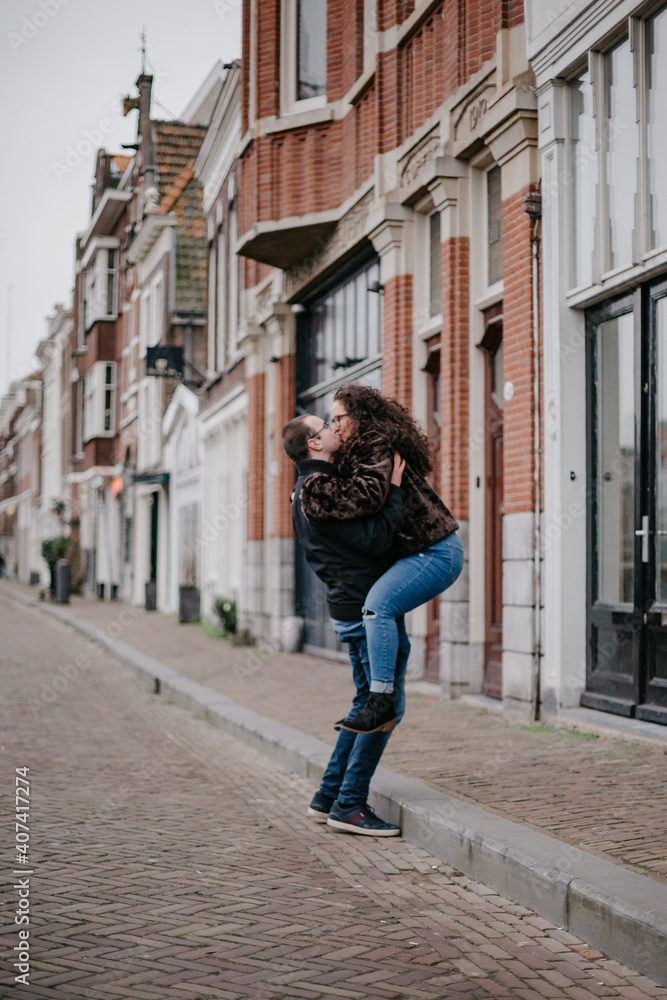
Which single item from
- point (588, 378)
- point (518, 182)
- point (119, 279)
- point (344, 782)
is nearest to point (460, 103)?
point (518, 182)

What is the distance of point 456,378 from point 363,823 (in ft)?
15.9

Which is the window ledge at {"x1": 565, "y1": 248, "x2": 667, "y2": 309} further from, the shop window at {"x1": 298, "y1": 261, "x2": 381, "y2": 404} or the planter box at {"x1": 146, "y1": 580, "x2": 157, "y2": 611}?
the planter box at {"x1": 146, "y1": 580, "x2": 157, "y2": 611}

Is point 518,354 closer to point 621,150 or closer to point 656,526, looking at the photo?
point 621,150

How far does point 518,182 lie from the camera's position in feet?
26.5

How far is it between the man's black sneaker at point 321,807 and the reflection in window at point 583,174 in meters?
3.82

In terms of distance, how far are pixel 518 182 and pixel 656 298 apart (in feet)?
5.79

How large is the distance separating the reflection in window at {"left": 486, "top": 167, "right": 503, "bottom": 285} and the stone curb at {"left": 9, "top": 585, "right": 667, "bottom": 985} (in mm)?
4276

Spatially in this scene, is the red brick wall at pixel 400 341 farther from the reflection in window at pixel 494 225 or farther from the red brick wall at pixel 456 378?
the reflection in window at pixel 494 225

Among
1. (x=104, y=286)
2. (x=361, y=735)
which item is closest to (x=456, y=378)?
(x=361, y=735)

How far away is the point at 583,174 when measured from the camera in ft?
24.7

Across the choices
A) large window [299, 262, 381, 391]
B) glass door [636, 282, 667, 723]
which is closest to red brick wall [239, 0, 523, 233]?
large window [299, 262, 381, 391]

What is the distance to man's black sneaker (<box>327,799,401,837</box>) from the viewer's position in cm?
520

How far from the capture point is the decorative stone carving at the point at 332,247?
1164 centimetres

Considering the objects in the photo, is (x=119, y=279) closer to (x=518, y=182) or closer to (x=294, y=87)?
(x=294, y=87)
